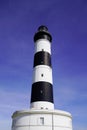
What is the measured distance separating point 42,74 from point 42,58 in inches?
72.2

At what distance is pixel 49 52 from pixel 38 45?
1.42 m

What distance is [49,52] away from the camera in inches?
801

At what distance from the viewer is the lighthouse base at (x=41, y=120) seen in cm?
A: 1562

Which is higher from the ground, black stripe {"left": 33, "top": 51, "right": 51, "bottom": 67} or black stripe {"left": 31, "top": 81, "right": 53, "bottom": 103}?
black stripe {"left": 33, "top": 51, "right": 51, "bottom": 67}

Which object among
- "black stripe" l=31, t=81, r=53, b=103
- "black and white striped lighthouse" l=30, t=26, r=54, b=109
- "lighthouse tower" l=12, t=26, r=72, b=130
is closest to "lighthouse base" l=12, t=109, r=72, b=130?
"lighthouse tower" l=12, t=26, r=72, b=130

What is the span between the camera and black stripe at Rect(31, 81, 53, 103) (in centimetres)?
1777

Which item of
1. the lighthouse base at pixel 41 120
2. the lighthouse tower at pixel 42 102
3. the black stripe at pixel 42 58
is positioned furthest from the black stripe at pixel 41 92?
the black stripe at pixel 42 58

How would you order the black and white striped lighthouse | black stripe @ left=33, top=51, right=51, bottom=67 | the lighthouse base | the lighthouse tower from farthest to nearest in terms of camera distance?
black stripe @ left=33, top=51, right=51, bottom=67, the black and white striped lighthouse, the lighthouse tower, the lighthouse base

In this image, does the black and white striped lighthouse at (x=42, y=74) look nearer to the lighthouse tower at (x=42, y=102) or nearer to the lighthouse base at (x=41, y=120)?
the lighthouse tower at (x=42, y=102)

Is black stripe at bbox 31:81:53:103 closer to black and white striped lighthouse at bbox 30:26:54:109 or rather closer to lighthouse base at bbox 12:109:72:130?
black and white striped lighthouse at bbox 30:26:54:109

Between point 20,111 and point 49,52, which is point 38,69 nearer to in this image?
point 49,52

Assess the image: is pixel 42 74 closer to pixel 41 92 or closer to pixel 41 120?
pixel 41 92

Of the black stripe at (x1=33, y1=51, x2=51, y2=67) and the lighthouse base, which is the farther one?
the black stripe at (x1=33, y1=51, x2=51, y2=67)

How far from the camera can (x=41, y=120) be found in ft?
51.8
